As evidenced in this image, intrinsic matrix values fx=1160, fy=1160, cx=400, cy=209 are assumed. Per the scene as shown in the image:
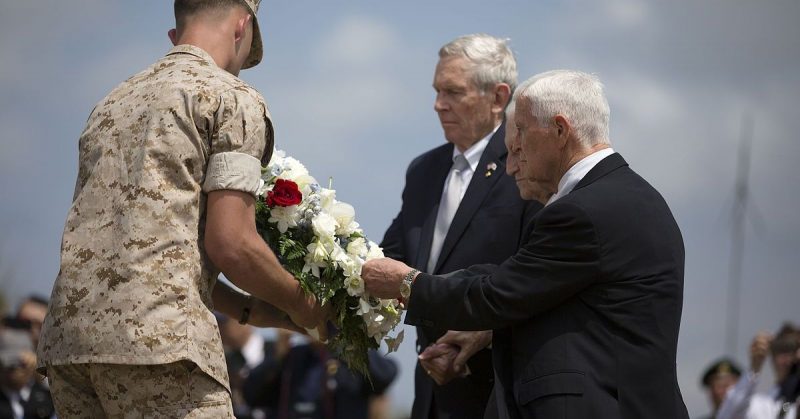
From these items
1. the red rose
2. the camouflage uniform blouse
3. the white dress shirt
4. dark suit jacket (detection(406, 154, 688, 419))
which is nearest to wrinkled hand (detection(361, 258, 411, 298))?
the red rose

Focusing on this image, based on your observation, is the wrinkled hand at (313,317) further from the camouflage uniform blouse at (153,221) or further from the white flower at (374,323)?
the camouflage uniform blouse at (153,221)

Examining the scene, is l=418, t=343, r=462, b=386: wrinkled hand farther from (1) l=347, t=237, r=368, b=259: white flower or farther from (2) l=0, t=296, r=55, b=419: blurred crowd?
(2) l=0, t=296, r=55, b=419: blurred crowd

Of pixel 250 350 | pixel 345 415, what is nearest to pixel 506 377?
pixel 345 415

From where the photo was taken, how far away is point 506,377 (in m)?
4.68

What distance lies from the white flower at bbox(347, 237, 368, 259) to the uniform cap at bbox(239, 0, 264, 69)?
37.4 inches

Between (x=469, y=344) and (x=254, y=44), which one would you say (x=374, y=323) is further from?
(x=254, y=44)

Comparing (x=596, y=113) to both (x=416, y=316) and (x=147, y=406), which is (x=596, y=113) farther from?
(x=147, y=406)

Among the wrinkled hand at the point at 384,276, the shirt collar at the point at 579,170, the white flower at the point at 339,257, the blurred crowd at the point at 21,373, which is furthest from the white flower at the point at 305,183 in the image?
the blurred crowd at the point at 21,373

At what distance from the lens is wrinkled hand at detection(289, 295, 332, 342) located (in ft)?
17.0

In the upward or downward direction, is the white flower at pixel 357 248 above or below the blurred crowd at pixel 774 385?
above

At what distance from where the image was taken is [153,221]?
14.1 ft

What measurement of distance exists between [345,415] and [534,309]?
244 inches

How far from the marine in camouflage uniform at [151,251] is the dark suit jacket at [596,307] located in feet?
3.73

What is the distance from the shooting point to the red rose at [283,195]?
521 cm
